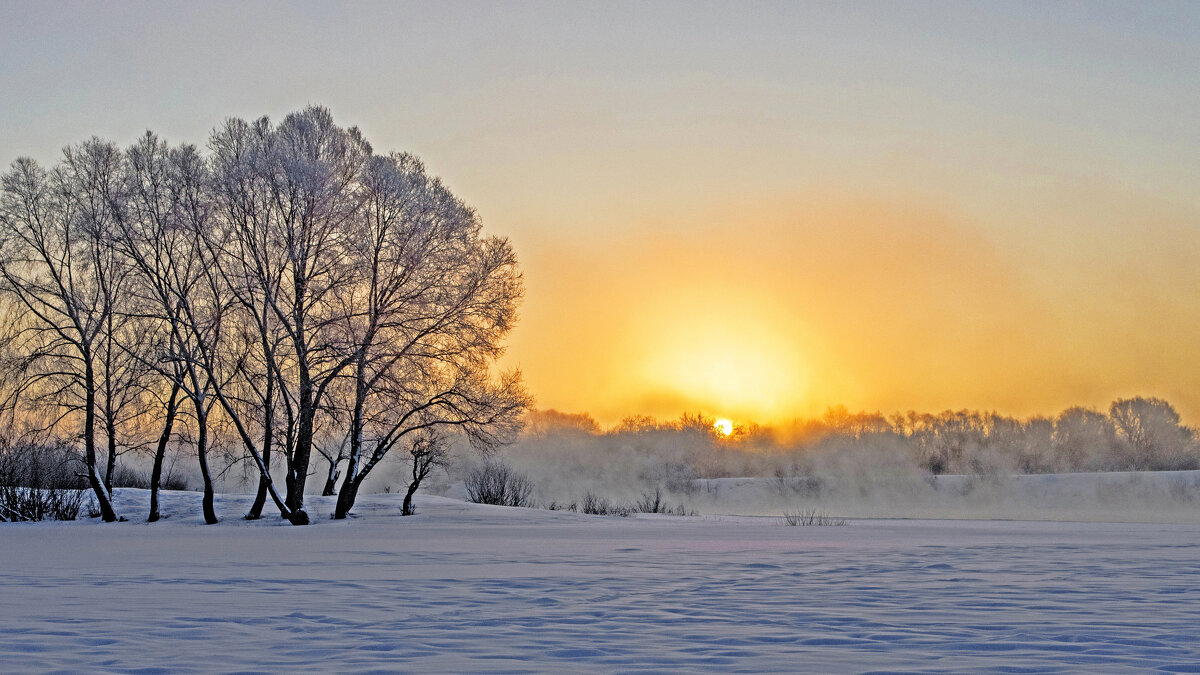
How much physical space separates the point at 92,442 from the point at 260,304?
7694 mm

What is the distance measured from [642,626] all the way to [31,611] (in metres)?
4.54

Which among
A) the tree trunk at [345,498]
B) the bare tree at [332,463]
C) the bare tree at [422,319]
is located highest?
the bare tree at [422,319]

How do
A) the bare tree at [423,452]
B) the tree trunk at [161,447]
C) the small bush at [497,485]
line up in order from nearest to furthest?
the tree trunk at [161,447] → the bare tree at [423,452] → the small bush at [497,485]

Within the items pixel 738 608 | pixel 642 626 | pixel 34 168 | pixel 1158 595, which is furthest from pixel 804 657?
pixel 34 168

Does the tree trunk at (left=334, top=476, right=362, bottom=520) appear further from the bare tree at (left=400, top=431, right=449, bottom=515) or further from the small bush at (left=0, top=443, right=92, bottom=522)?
the small bush at (left=0, top=443, right=92, bottom=522)

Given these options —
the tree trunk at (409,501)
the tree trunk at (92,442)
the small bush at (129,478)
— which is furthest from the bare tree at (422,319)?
the small bush at (129,478)

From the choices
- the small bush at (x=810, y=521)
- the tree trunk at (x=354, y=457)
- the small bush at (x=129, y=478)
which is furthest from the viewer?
the small bush at (x=129, y=478)

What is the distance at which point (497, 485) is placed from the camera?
40688 mm

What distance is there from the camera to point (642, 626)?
248 inches

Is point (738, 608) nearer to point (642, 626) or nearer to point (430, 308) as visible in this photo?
point (642, 626)

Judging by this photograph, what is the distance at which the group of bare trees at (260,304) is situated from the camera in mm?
28828

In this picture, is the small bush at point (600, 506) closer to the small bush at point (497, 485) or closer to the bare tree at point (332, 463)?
the small bush at point (497, 485)

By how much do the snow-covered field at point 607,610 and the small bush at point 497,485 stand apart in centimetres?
2669

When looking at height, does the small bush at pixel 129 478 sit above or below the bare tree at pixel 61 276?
below
